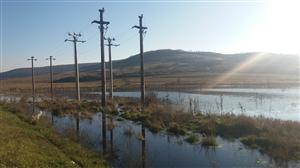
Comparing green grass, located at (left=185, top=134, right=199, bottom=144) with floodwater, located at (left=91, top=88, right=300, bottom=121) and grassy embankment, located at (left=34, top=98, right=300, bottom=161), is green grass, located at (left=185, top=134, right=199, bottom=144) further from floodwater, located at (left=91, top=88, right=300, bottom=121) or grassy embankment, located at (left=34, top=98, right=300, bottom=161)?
floodwater, located at (left=91, top=88, right=300, bottom=121)

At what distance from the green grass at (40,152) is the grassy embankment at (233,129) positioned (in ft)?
24.8

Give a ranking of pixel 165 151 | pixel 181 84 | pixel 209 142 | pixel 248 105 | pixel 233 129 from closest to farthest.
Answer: pixel 165 151 → pixel 209 142 → pixel 233 129 → pixel 248 105 → pixel 181 84

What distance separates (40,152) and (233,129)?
1382 centimetres

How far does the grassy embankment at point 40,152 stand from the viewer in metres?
13.9

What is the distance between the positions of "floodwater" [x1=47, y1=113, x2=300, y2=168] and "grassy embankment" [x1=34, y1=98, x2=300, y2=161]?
69cm

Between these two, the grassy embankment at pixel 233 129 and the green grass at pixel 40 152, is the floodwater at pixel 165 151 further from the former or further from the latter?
the green grass at pixel 40 152

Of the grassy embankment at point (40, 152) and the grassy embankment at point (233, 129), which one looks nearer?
the grassy embankment at point (40, 152)

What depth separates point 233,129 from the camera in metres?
25.6

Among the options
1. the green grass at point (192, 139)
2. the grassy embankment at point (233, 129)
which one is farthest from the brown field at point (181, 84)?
the green grass at point (192, 139)

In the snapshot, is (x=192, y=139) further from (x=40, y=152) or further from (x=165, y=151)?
(x=40, y=152)

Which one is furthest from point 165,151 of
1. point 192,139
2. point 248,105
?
point 248,105

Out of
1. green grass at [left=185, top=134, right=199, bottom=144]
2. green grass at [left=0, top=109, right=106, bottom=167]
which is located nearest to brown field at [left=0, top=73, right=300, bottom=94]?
green grass at [left=185, top=134, right=199, bottom=144]

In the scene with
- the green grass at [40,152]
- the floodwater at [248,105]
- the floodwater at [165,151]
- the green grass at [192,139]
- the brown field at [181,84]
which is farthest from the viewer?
the brown field at [181,84]

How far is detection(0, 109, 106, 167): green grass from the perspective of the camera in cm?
1389
